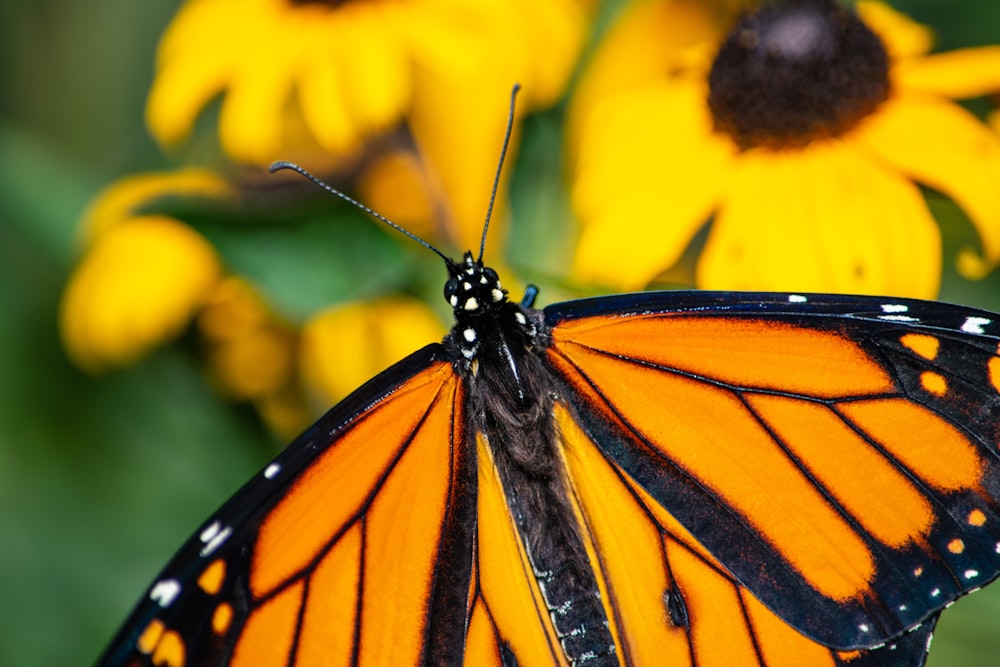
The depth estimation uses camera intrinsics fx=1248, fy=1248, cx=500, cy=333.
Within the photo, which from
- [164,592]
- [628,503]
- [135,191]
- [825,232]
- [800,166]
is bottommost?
[164,592]

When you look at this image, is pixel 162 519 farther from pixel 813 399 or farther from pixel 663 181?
pixel 813 399

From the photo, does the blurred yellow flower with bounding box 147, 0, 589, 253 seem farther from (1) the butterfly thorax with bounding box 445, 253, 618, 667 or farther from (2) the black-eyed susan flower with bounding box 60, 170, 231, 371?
(1) the butterfly thorax with bounding box 445, 253, 618, 667

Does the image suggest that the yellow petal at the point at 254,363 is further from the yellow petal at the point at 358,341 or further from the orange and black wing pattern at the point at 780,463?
the orange and black wing pattern at the point at 780,463

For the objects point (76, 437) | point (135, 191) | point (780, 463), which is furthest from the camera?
point (76, 437)

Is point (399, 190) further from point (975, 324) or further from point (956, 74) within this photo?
point (975, 324)

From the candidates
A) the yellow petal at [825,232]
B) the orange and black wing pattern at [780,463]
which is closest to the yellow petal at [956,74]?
the yellow petal at [825,232]

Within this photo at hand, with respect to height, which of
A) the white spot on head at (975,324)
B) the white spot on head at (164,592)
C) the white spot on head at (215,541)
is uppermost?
the white spot on head at (975,324)

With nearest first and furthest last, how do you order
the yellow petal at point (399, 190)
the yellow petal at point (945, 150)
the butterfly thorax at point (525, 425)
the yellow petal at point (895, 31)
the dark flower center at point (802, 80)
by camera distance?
the butterfly thorax at point (525, 425)
the yellow petal at point (945, 150)
the dark flower center at point (802, 80)
the yellow petal at point (895, 31)
the yellow petal at point (399, 190)

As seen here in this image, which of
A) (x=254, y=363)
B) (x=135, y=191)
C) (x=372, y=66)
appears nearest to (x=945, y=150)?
(x=372, y=66)
